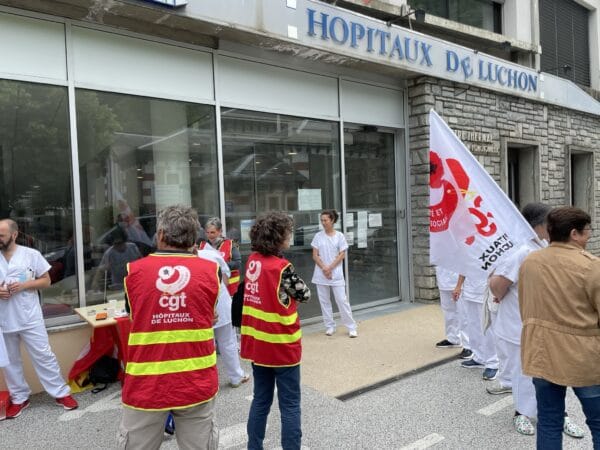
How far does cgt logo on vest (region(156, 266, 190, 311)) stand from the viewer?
7.63 ft

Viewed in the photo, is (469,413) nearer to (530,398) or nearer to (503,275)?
(530,398)

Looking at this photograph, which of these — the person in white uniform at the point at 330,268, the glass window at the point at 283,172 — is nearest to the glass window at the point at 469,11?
the glass window at the point at 283,172

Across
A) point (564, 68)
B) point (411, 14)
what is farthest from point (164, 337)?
point (564, 68)

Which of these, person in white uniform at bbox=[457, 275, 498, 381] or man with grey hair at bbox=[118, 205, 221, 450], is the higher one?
man with grey hair at bbox=[118, 205, 221, 450]

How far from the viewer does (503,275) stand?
3.30m

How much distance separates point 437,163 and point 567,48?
10204 mm

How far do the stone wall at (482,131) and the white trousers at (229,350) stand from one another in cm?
439

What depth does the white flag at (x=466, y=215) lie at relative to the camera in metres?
3.25

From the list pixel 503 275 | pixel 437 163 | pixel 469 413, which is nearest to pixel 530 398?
pixel 469 413

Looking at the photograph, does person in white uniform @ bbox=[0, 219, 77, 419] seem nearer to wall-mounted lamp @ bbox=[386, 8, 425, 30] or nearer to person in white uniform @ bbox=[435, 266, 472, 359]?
person in white uniform @ bbox=[435, 266, 472, 359]

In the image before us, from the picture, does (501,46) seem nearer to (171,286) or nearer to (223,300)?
(223,300)

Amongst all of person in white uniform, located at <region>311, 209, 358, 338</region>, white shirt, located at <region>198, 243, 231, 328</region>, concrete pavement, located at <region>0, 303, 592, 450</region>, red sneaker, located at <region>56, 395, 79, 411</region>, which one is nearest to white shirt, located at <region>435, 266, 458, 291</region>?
concrete pavement, located at <region>0, 303, 592, 450</region>

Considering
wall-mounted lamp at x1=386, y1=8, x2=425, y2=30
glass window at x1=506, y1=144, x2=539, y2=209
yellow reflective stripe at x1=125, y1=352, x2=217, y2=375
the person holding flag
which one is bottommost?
yellow reflective stripe at x1=125, y1=352, x2=217, y2=375

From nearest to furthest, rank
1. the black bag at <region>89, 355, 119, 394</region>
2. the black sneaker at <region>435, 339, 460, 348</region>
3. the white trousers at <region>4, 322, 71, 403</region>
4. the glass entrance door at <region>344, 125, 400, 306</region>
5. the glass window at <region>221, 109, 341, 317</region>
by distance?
the white trousers at <region>4, 322, 71, 403</region> < the black bag at <region>89, 355, 119, 394</region> < the black sneaker at <region>435, 339, 460, 348</region> < the glass window at <region>221, 109, 341, 317</region> < the glass entrance door at <region>344, 125, 400, 306</region>
